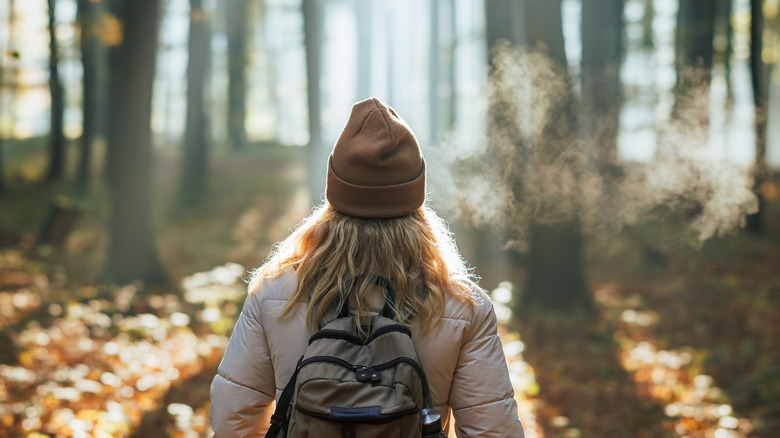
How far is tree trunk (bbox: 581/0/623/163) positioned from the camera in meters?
11.6

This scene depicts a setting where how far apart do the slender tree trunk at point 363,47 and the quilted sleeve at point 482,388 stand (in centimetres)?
2171

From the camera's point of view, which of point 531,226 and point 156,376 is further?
point 531,226

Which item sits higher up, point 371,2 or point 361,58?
point 371,2

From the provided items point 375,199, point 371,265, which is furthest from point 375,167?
point 371,265

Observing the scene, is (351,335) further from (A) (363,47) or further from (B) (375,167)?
(A) (363,47)

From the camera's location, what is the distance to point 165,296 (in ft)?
37.4

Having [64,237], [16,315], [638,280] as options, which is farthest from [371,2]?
[16,315]

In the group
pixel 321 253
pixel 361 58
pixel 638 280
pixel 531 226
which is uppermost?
pixel 361 58

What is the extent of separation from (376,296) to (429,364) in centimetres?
29

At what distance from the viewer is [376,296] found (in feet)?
7.70

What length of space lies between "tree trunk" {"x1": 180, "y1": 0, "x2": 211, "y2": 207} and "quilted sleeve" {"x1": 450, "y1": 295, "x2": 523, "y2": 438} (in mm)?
19566

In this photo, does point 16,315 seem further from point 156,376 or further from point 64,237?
point 64,237

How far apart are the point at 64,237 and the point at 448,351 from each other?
15909mm

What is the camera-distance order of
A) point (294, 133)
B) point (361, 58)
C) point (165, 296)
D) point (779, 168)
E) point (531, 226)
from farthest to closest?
point (294, 133) → point (361, 58) → point (779, 168) → point (165, 296) → point (531, 226)
